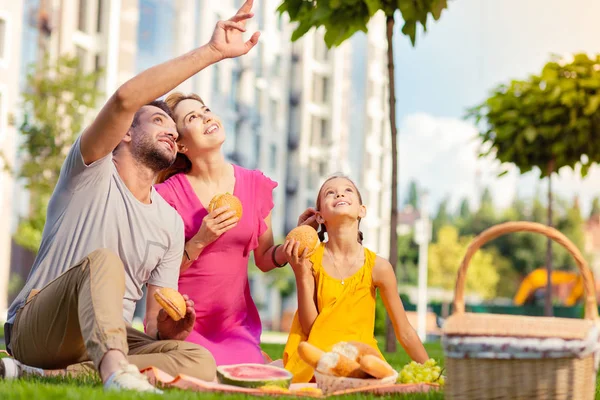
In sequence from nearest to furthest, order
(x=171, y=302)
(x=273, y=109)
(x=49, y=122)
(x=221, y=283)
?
1. (x=171, y=302)
2. (x=221, y=283)
3. (x=49, y=122)
4. (x=273, y=109)

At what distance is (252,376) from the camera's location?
499cm

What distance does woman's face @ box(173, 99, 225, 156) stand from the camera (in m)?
5.97

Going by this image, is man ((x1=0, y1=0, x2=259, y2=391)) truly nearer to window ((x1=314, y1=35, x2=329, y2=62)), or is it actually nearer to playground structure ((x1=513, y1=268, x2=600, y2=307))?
playground structure ((x1=513, y1=268, x2=600, y2=307))

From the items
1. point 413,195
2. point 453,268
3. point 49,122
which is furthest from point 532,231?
point 413,195

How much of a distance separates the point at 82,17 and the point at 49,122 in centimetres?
991

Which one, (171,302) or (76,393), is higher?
(171,302)

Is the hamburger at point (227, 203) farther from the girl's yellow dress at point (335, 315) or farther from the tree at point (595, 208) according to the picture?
the tree at point (595, 208)

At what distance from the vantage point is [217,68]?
40500mm

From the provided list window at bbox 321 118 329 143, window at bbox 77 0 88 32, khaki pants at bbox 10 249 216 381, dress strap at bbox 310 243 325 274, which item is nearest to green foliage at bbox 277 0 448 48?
dress strap at bbox 310 243 325 274

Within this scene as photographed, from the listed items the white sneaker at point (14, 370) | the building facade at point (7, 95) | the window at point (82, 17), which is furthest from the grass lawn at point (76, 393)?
the window at point (82, 17)

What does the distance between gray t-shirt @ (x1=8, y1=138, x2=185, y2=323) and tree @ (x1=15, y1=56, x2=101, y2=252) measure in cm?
1949

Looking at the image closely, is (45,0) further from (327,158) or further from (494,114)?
(327,158)

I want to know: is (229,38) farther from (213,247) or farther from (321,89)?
(321,89)

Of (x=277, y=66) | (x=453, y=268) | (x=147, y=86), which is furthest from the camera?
(x=453, y=268)
